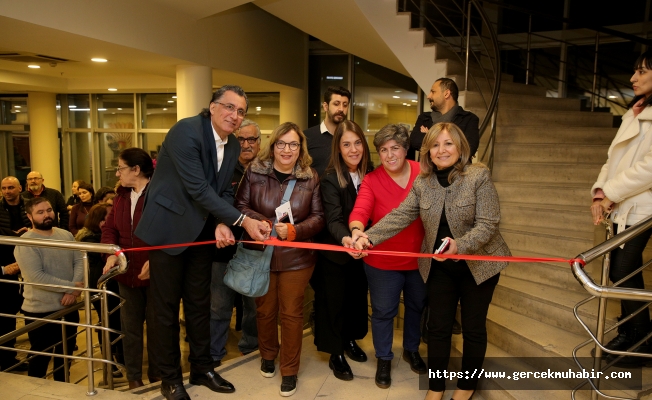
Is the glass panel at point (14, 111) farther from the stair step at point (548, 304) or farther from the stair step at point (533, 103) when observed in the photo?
the stair step at point (548, 304)

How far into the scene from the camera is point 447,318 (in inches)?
104

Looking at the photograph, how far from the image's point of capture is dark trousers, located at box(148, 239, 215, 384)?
9.07ft

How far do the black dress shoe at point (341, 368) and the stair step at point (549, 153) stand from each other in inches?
123

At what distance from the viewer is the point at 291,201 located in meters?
2.98

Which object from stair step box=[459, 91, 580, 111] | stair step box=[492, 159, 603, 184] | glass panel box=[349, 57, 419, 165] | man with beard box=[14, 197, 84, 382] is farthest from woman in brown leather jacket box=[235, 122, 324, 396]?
glass panel box=[349, 57, 419, 165]

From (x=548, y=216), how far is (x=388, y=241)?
209 cm

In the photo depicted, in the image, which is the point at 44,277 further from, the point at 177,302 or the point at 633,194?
the point at 633,194

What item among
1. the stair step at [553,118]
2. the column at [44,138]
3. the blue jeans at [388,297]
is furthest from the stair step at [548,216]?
the column at [44,138]

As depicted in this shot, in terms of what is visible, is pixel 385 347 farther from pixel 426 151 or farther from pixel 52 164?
pixel 52 164

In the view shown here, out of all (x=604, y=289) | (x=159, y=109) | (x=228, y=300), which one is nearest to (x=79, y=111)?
(x=159, y=109)

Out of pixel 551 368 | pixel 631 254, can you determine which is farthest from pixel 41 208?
pixel 631 254

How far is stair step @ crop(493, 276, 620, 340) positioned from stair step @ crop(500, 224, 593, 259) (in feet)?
1.37

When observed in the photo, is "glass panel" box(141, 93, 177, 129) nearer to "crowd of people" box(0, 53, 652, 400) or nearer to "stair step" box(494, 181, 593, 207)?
"crowd of people" box(0, 53, 652, 400)

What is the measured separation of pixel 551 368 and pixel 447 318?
758 millimetres
